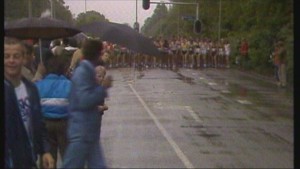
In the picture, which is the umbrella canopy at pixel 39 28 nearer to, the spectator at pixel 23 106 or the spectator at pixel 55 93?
the spectator at pixel 23 106

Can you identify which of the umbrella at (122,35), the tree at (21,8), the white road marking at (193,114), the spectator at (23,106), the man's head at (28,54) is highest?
the tree at (21,8)

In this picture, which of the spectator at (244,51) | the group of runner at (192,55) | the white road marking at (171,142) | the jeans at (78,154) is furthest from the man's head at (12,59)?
the group of runner at (192,55)

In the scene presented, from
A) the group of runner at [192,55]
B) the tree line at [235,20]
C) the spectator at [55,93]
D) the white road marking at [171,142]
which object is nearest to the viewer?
the spectator at [55,93]

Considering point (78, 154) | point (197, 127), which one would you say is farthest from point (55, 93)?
point (197, 127)

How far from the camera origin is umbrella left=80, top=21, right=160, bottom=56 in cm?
712

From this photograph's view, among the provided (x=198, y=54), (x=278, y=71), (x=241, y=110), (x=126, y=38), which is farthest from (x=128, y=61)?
(x=126, y=38)

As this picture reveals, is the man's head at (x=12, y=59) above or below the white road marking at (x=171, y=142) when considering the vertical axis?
above

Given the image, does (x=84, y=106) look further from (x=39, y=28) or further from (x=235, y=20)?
(x=235, y=20)

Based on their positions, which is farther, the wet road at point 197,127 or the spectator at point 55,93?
the wet road at point 197,127

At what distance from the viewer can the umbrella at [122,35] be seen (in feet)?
23.4

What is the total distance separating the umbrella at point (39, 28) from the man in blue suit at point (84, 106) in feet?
0.62

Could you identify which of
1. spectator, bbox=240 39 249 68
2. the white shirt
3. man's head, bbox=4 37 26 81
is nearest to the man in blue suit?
the white shirt

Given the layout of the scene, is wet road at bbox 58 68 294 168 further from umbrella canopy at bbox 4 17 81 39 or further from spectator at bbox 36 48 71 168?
umbrella canopy at bbox 4 17 81 39

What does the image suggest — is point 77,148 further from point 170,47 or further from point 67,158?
point 170,47
